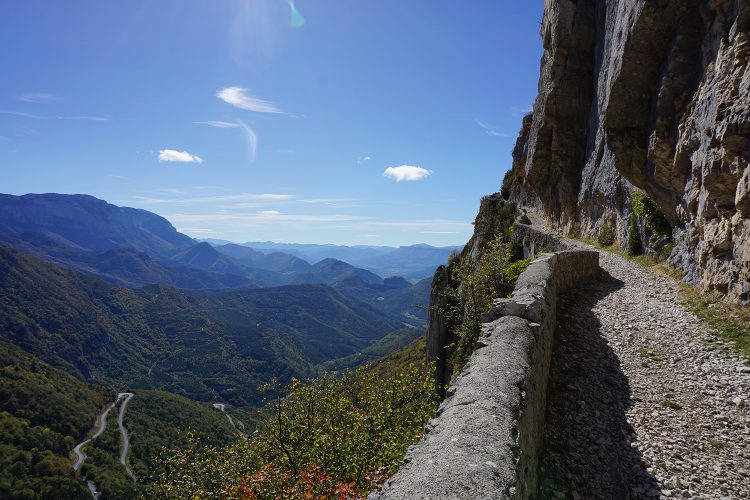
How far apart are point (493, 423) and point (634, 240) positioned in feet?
82.4

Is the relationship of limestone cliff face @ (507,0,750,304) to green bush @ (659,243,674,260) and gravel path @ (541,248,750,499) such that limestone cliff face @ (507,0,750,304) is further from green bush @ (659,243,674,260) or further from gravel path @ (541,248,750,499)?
gravel path @ (541,248,750,499)

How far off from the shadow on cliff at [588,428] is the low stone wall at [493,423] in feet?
1.34

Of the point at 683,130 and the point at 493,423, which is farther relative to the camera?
the point at 683,130

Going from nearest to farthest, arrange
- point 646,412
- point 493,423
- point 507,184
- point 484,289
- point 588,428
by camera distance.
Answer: point 493,423 < point 588,428 < point 646,412 < point 484,289 < point 507,184

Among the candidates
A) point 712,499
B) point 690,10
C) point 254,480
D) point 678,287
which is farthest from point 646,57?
point 254,480

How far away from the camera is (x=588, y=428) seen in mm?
8375

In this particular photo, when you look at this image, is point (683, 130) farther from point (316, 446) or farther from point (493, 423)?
point (316, 446)

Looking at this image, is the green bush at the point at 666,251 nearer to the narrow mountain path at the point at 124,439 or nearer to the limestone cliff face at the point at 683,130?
the limestone cliff face at the point at 683,130

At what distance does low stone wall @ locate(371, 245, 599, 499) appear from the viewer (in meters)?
4.49

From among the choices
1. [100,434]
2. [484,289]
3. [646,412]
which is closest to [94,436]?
[100,434]

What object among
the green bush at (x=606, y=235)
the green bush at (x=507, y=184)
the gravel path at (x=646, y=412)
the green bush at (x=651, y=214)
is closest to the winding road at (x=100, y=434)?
the green bush at (x=507, y=184)

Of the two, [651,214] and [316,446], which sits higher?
[651,214]

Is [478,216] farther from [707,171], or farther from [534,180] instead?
[707,171]

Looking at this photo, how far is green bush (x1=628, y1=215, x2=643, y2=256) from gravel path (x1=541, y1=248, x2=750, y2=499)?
501 inches
